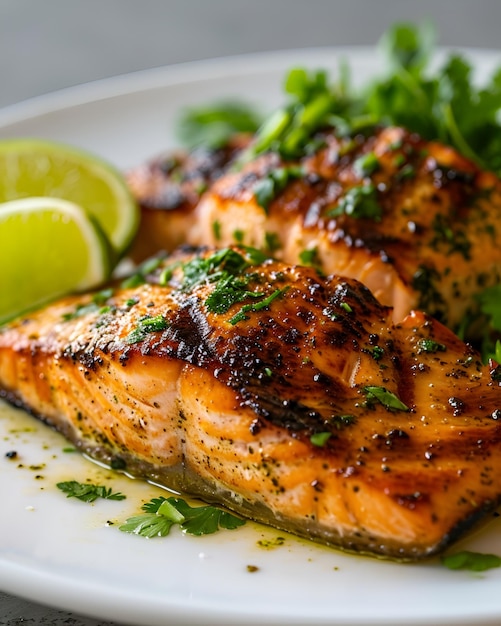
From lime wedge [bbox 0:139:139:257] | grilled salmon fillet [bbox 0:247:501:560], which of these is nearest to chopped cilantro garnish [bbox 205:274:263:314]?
grilled salmon fillet [bbox 0:247:501:560]

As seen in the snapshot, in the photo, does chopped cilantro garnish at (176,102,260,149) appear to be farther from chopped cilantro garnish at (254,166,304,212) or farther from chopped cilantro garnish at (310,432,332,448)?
chopped cilantro garnish at (310,432,332,448)

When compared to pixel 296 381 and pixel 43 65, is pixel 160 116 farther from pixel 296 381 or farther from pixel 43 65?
pixel 296 381

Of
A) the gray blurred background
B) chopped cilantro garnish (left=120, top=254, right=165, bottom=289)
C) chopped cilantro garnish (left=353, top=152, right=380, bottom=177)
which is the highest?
the gray blurred background

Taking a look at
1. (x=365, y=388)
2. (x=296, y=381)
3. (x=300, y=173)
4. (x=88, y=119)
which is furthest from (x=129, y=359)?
(x=88, y=119)

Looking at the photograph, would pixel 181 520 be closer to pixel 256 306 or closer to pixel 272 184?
pixel 256 306

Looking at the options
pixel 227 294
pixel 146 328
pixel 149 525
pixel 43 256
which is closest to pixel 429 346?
pixel 227 294

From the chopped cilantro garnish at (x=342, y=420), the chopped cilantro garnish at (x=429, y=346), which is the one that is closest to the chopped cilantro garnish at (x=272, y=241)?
the chopped cilantro garnish at (x=429, y=346)

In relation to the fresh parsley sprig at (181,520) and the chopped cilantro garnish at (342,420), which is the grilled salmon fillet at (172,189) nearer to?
the fresh parsley sprig at (181,520)
